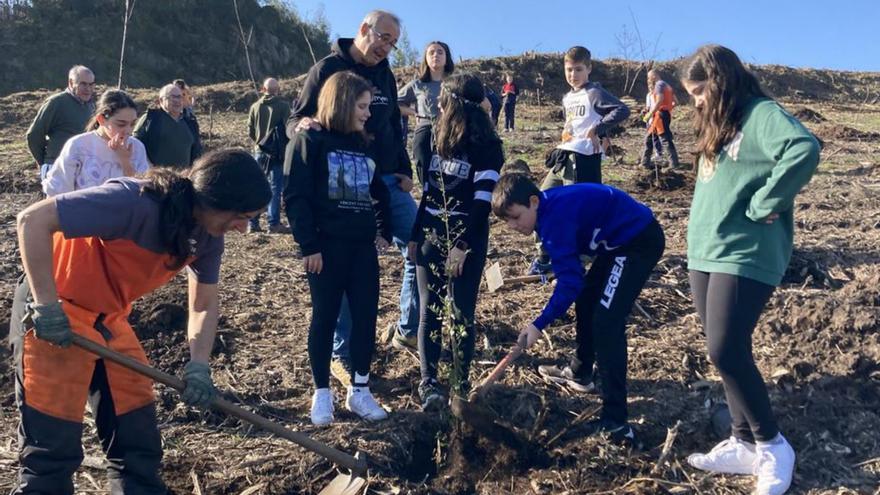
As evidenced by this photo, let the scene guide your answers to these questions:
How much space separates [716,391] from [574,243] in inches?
50.8

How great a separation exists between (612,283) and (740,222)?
0.70 meters

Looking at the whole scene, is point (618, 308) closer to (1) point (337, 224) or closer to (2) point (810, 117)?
(1) point (337, 224)

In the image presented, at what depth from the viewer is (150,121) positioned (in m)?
6.40

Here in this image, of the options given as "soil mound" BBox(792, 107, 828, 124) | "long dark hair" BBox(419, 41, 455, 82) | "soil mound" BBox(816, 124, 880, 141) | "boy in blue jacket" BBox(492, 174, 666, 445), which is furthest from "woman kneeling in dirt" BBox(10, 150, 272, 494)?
"soil mound" BBox(792, 107, 828, 124)

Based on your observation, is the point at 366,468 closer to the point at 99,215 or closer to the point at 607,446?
the point at 607,446

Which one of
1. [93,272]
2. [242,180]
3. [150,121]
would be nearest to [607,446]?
[242,180]

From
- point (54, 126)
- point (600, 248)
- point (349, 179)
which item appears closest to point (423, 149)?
point (349, 179)

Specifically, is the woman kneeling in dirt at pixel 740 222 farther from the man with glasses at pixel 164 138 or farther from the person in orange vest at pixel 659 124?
the person in orange vest at pixel 659 124

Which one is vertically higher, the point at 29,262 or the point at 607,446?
the point at 29,262

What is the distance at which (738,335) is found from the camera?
2.91 m

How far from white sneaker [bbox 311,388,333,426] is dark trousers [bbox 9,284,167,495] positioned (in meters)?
1.06

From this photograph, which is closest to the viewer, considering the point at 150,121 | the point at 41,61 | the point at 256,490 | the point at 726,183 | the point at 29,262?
the point at 29,262

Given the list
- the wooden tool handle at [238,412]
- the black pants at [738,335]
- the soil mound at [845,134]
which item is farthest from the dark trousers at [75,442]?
the soil mound at [845,134]

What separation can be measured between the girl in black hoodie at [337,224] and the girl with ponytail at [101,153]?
1.38 m
